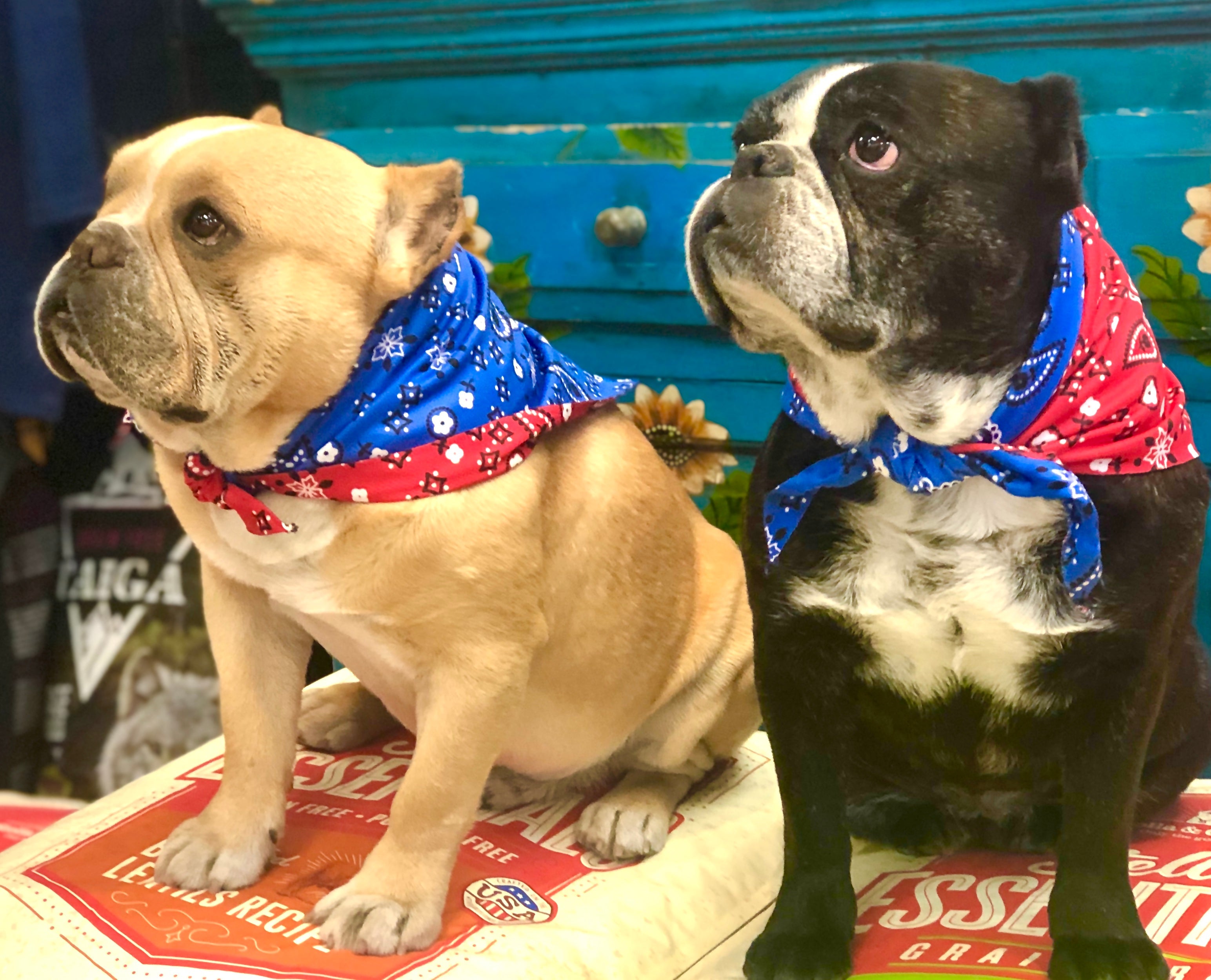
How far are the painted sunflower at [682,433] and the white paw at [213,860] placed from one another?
60 cm

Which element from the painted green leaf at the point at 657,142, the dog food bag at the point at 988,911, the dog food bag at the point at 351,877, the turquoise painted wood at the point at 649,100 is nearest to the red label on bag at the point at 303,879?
the dog food bag at the point at 351,877

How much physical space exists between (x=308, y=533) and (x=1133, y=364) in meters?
0.53

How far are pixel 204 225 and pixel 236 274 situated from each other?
0.12 ft

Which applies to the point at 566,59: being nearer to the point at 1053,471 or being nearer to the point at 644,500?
the point at 644,500

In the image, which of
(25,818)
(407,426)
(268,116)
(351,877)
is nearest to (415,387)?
(407,426)

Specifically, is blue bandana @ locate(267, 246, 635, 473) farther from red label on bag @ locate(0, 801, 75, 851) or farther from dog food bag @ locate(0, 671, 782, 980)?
red label on bag @ locate(0, 801, 75, 851)

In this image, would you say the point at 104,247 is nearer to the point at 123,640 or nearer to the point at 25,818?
the point at 25,818

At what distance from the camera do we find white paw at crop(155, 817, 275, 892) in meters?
0.93

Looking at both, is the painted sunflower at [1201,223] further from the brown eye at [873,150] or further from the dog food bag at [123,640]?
the dog food bag at [123,640]

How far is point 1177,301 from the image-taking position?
114cm

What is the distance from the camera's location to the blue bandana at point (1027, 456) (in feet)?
2.39

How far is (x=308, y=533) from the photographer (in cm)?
86

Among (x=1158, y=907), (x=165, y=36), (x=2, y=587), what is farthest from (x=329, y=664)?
(x=1158, y=907)

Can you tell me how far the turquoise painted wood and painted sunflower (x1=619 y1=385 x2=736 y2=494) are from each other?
1cm
